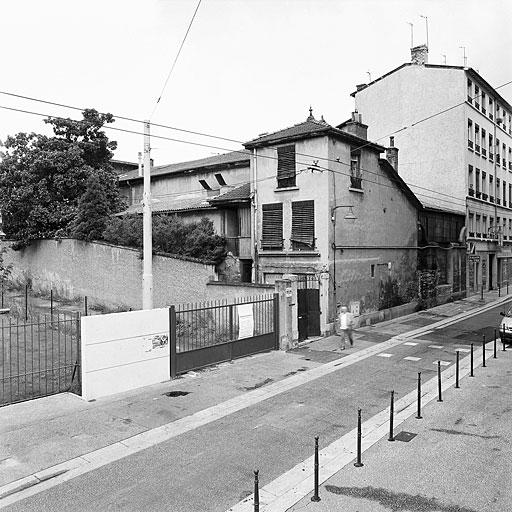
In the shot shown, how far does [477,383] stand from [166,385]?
8039 mm

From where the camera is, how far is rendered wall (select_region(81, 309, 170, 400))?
10805mm

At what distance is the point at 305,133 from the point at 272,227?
4.36 meters

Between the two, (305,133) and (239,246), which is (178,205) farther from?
(305,133)

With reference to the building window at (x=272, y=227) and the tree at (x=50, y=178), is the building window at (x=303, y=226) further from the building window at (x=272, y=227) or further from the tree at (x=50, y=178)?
the tree at (x=50, y=178)

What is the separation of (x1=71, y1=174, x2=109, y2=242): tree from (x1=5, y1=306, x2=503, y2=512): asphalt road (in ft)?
61.7

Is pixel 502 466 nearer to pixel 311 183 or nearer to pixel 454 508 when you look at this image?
pixel 454 508

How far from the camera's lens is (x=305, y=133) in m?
19.6

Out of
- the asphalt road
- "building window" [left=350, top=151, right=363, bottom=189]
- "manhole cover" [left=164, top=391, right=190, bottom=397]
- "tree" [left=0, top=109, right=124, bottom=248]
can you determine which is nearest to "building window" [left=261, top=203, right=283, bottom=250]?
"building window" [left=350, top=151, right=363, bottom=189]

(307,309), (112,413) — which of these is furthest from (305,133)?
(112,413)

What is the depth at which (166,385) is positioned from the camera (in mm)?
12039

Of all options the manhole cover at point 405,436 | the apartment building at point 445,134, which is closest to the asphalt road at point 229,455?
the manhole cover at point 405,436

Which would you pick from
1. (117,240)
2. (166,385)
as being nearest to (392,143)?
(117,240)

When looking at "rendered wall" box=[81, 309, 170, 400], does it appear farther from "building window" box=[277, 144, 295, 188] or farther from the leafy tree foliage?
"building window" box=[277, 144, 295, 188]

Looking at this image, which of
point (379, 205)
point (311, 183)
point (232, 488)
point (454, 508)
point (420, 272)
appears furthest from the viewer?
point (420, 272)
